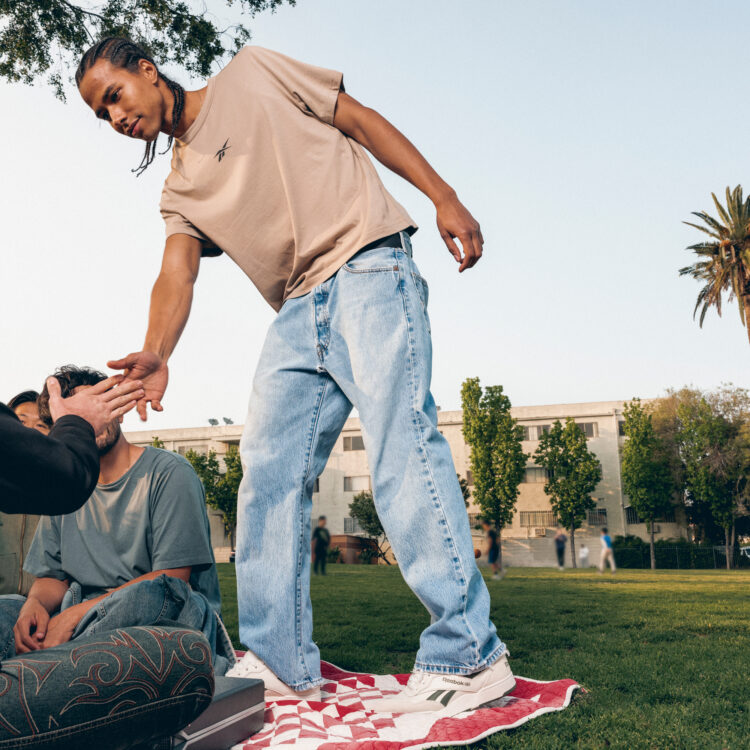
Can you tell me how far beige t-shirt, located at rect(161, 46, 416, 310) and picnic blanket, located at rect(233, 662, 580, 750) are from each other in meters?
1.40

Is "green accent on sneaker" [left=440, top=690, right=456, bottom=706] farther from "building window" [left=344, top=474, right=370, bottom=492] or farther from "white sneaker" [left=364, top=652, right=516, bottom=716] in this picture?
"building window" [left=344, top=474, right=370, bottom=492]

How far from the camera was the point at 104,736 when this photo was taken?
1260 mm

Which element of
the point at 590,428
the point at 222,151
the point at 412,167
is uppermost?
the point at 590,428

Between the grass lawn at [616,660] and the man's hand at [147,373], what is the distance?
150 centimetres

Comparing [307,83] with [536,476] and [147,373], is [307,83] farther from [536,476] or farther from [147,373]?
[536,476]

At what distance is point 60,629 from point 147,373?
0.88 m

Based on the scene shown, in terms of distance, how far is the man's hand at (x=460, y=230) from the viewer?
227 centimetres

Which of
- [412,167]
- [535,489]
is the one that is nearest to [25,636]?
[412,167]

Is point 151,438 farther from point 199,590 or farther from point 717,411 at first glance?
point 199,590

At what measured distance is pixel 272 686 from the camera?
2229 millimetres

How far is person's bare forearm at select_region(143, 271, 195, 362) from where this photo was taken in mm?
2586

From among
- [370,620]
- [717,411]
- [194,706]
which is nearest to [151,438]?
[717,411]

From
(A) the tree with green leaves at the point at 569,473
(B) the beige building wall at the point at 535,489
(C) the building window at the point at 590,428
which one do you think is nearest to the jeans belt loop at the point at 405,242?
(A) the tree with green leaves at the point at 569,473

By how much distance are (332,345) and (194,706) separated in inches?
49.9
